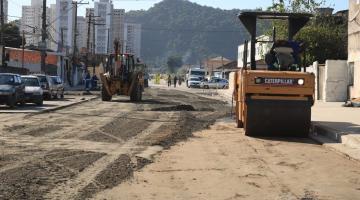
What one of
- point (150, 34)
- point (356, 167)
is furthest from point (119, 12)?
point (356, 167)

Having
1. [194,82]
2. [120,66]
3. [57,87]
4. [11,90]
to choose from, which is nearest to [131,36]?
[194,82]

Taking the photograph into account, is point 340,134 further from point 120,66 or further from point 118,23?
point 118,23

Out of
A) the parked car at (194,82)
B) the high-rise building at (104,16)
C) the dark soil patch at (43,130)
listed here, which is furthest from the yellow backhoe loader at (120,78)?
the high-rise building at (104,16)

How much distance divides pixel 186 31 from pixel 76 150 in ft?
480

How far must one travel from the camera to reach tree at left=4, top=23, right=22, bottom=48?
80.2 meters

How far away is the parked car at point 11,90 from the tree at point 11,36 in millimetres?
53289

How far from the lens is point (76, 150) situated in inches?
484

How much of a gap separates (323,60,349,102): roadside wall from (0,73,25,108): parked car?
16828 mm

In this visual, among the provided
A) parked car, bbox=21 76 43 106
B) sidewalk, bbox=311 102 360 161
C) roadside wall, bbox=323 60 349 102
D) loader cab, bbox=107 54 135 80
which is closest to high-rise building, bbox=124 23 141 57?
loader cab, bbox=107 54 135 80

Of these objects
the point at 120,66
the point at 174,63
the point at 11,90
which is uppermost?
the point at 174,63

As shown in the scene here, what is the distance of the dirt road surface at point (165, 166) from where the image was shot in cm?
834

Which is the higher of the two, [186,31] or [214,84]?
[186,31]

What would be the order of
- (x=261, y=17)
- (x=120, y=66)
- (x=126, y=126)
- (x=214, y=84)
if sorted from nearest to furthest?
1. (x=261, y=17)
2. (x=126, y=126)
3. (x=120, y=66)
4. (x=214, y=84)

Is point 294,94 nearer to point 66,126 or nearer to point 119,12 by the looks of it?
point 66,126
